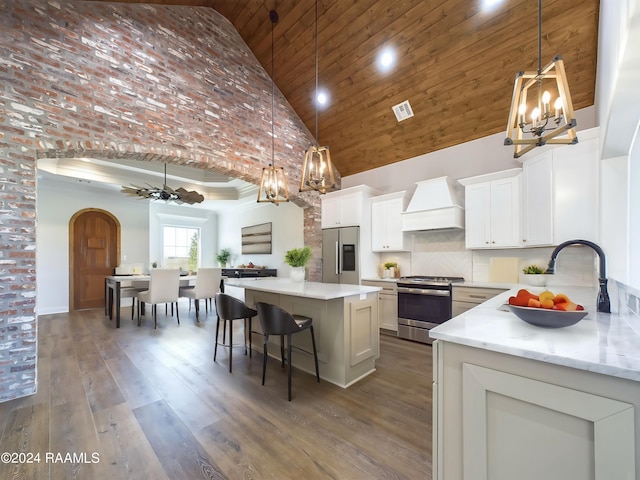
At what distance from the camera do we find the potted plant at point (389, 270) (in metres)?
4.73

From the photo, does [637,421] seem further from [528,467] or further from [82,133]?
[82,133]

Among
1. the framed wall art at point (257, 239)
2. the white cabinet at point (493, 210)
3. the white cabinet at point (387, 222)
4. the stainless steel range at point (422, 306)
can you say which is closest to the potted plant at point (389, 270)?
the white cabinet at point (387, 222)

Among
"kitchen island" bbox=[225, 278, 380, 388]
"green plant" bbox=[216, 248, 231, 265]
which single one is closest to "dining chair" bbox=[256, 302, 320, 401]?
"kitchen island" bbox=[225, 278, 380, 388]

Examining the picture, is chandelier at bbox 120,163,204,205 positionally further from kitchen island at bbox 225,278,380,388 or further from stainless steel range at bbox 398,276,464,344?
stainless steel range at bbox 398,276,464,344

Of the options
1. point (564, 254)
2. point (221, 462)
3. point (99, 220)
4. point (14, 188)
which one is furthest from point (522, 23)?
point (99, 220)

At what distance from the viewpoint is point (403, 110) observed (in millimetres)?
4121

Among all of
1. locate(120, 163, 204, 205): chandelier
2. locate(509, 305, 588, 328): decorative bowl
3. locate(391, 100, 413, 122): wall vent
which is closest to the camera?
locate(509, 305, 588, 328): decorative bowl

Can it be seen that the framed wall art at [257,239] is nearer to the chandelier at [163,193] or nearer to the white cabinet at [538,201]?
the chandelier at [163,193]

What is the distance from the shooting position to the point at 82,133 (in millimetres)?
2908

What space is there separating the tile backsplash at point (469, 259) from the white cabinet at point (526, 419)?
3050 mm

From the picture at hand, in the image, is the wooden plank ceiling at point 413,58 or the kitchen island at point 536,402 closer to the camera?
the kitchen island at point 536,402

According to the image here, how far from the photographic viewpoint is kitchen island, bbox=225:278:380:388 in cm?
258

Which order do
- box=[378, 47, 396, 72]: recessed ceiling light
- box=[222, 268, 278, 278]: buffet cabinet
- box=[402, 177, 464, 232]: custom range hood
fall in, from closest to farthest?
Answer: box=[378, 47, 396, 72]: recessed ceiling light
box=[402, 177, 464, 232]: custom range hood
box=[222, 268, 278, 278]: buffet cabinet

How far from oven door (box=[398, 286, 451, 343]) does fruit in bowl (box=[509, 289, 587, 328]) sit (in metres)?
2.53
